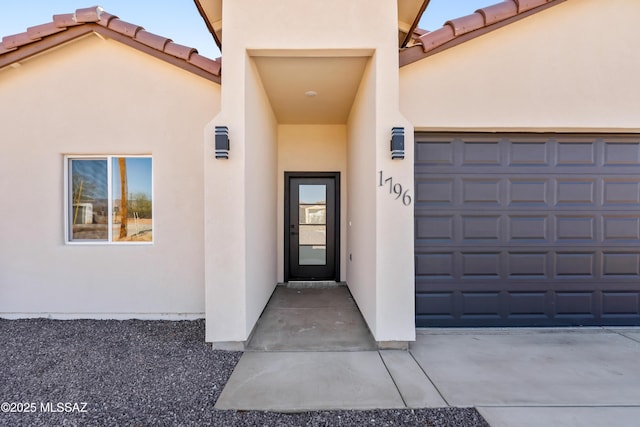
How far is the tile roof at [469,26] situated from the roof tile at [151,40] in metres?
3.09

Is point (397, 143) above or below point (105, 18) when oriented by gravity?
below

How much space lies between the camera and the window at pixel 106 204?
14.0 ft

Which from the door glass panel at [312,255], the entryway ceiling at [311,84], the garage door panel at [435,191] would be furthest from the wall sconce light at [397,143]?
the door glass panel at [312,255]

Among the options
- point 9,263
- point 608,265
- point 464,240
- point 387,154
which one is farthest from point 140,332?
point 608,265

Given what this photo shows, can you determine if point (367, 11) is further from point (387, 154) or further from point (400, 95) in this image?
point (387, 154)

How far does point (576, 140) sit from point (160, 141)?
5698 millimetres

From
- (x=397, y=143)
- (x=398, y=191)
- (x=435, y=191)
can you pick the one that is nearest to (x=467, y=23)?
(x=397, y=143)

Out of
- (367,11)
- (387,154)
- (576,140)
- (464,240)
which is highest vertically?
(367,11)

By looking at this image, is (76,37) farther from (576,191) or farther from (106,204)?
(576,191)

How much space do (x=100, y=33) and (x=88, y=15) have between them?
0.71 ft

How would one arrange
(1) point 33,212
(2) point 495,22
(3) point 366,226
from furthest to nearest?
(1) point 33,212, (3) point 366,226, (2) point 495,22

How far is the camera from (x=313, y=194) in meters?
6.15

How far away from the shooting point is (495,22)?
11.8ft

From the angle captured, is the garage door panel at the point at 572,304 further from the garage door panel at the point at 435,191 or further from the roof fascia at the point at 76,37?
the roof fascia at the point at 76,37
